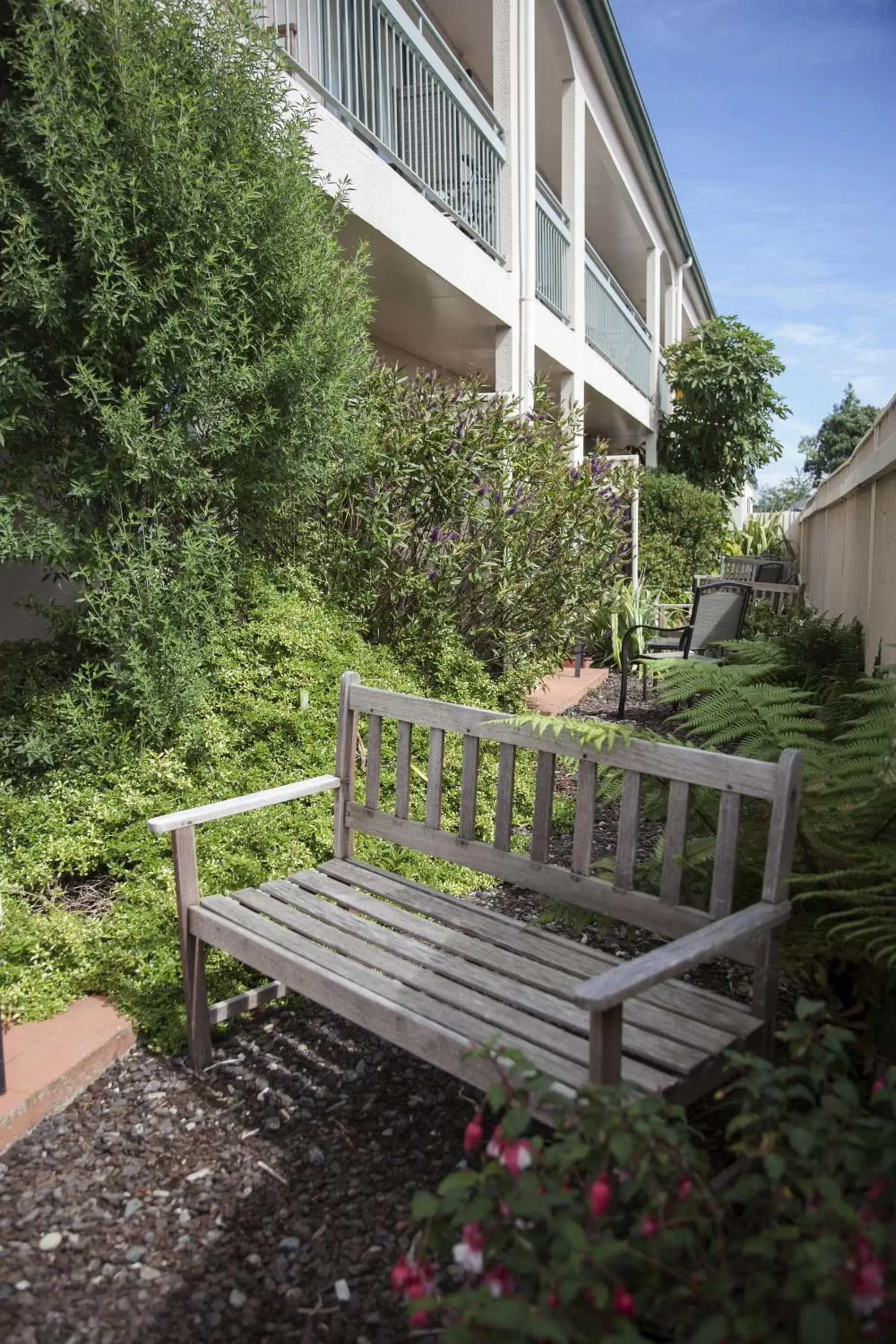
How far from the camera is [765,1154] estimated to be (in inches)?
57.1

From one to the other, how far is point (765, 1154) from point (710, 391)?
17299mm

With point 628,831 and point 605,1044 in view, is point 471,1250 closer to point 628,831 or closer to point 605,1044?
point 605,1044

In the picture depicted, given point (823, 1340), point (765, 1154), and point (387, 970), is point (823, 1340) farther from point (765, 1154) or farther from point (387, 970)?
point (387, 970)

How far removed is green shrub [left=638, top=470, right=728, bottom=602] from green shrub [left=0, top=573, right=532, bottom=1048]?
10.0 m

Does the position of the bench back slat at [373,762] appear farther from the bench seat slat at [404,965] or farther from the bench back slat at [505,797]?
the bench back slat at [505,797]

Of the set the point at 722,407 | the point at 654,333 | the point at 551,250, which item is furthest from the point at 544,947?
the point at 654,333

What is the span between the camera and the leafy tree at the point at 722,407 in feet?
56.2

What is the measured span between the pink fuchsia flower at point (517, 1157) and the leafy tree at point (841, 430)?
2860 inches

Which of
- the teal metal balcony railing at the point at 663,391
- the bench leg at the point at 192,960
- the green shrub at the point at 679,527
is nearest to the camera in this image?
the bench leg at the point at 192,960

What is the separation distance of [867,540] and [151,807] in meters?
5.39

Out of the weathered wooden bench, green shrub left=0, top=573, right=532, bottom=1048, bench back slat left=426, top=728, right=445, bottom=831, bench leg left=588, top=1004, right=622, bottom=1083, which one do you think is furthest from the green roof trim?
bench leg left=588, top=1004, right=622, bottom=1083

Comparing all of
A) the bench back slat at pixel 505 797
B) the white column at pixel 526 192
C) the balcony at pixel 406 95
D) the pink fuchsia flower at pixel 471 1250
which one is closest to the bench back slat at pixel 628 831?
the bench back slat at pixel 505 797

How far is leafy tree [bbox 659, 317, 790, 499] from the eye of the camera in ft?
56.2

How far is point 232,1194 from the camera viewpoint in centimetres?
228
